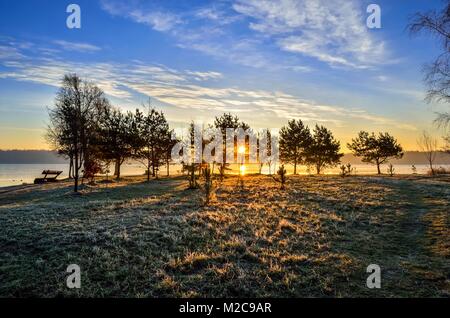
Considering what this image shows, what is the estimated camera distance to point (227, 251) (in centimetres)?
1043

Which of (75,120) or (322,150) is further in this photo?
(322,150)

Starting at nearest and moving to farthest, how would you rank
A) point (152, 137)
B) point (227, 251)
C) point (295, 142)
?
point (227, 251)
point (152, 137)
point (295, 142)

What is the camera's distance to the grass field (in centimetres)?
777

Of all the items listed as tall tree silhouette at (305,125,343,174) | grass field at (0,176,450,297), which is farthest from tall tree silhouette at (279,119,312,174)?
grass field at (0,176,450,297)

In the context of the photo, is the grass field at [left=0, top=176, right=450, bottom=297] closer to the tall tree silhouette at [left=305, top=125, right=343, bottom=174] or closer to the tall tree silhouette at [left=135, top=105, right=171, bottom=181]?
the tall tree silhouette at [left=135, top=105, right=171, bottom=181]

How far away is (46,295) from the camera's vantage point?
738 centimetres

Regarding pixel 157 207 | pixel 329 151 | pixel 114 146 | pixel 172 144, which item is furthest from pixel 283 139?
pixel 157 207

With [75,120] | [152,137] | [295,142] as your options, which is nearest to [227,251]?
[75,120]

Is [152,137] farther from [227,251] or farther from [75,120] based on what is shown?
[227,251]

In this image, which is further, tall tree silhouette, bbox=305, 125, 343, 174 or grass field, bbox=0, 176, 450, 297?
tall tree silhouette, bbox=305, 125, 343, 174

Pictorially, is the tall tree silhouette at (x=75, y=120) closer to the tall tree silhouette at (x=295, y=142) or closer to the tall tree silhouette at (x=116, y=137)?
the tall tree silhouette at (x=116, y=137)

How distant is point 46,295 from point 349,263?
8.53 m

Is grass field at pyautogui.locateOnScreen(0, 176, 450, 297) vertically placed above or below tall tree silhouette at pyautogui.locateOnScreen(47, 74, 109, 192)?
below
